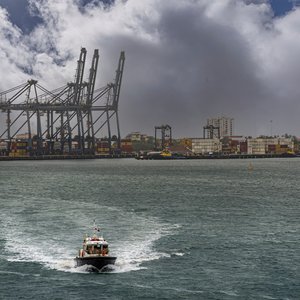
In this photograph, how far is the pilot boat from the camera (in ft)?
85.5

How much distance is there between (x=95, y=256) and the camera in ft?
85.6

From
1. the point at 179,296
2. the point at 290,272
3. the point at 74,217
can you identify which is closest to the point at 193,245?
the point at 290,272

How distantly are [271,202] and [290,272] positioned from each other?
92.1ft

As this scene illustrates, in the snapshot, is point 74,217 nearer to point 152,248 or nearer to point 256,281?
point 152,248

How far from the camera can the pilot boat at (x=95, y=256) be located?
1025 inches

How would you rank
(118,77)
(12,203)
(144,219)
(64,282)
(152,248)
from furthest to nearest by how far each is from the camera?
(118,77)
(12,203)
(144,219)
(152,248)
(64,282)

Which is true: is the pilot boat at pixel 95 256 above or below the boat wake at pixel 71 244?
above

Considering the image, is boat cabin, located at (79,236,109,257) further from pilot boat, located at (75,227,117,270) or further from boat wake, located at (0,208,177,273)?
boat wake, located at (0,208,177,273)

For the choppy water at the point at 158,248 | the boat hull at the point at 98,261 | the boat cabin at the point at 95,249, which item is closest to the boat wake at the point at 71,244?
the choppy water at the point at 158,248

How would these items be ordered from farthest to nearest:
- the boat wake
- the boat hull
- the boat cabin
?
1. the boat wake
2. the boat cabin
3. the boat hull

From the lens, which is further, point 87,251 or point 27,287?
point 87,251

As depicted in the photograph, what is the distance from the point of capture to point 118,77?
18400 centimetres

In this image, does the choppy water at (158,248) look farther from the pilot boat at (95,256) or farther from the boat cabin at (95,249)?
the boat cabin at (95,249)

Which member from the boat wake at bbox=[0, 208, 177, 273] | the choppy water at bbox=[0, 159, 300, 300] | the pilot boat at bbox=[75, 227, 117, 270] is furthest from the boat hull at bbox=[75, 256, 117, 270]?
the choppy water at bbox=[0, 159, 300, 300]
